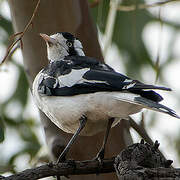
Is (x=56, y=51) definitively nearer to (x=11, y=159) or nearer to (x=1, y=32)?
(x=11, y=159)

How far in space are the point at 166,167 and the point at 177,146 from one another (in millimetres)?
2064

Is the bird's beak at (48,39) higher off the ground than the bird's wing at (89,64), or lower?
higher

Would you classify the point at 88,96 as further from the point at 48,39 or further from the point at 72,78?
the point at 48,39

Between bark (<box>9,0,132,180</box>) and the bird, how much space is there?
0.96 ft

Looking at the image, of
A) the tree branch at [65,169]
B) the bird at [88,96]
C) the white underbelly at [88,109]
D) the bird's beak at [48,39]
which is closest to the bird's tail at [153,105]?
the bird at [88,96]

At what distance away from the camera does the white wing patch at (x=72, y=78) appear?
2307 millimetres

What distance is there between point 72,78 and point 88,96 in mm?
151

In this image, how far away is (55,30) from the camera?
283cm

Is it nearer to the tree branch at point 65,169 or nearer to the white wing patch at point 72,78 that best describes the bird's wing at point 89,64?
the white wing patch at point 72,78

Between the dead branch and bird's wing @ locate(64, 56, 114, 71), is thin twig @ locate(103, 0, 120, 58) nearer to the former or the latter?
bird's wing @ locate(64, 56, 114, 71)

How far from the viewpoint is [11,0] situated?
9.46ft

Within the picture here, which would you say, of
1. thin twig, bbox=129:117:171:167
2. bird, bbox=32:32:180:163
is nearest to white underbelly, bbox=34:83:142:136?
bird, bbox=32:32:180:163

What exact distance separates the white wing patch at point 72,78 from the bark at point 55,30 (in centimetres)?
40

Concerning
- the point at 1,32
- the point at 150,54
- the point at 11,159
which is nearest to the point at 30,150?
the point at 11,159
